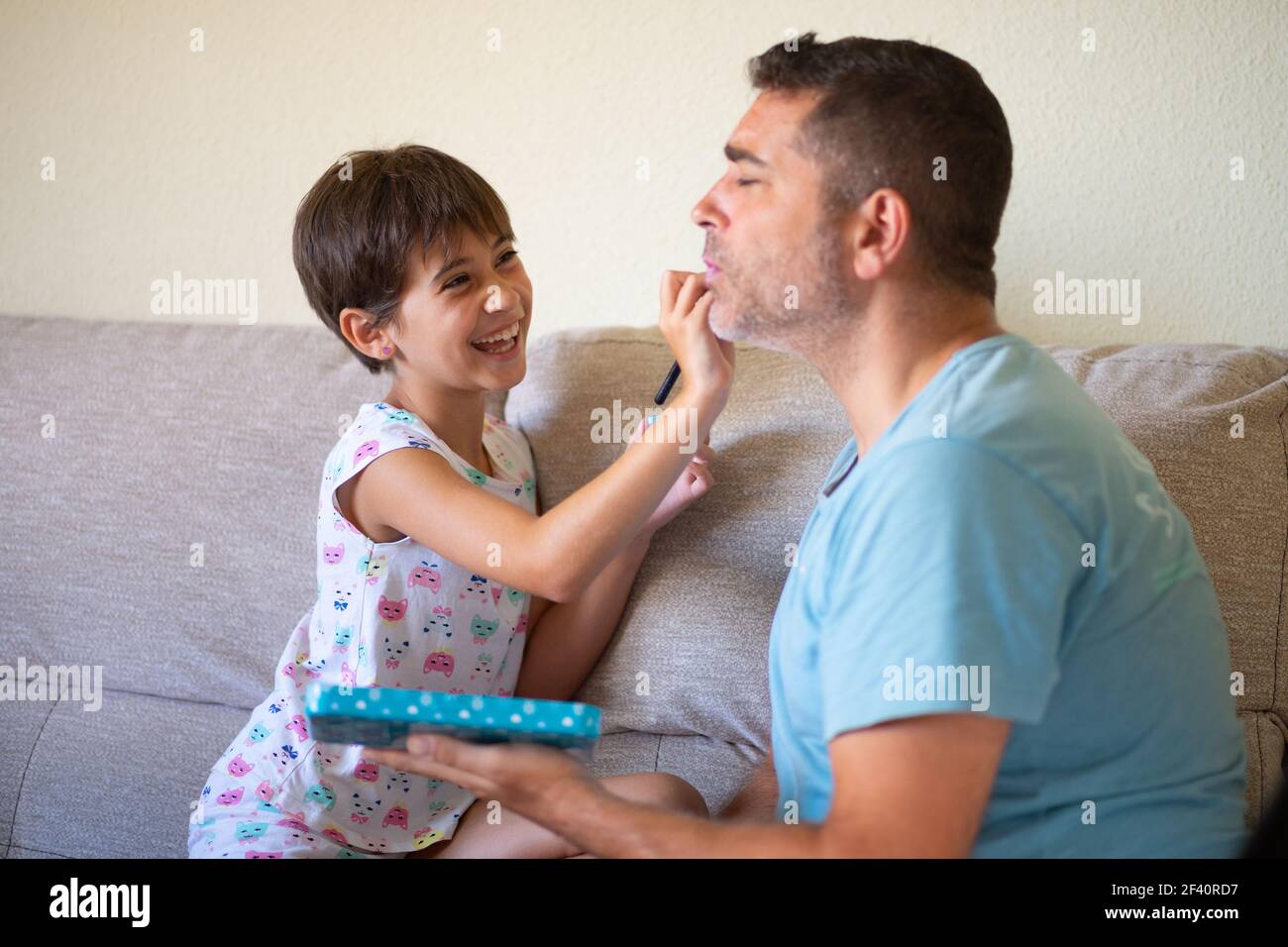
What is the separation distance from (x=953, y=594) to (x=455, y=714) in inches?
17.1

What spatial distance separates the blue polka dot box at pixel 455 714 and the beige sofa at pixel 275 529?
51 cm

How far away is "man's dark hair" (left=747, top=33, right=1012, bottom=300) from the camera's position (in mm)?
1146

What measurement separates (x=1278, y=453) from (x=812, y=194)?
0.72 meters

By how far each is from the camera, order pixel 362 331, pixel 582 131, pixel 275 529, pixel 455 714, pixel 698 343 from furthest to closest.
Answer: pixel 582 131 < pixel 275 529 < pixel 362 331 < pixel 698 343 < pixel 455 714

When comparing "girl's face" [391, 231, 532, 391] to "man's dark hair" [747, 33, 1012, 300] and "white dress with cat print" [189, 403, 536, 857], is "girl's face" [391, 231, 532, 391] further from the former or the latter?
"man's dark hair" [747, 33, 1012, 300]

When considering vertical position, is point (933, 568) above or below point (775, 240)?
below

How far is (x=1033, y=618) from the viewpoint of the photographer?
3.09 ft

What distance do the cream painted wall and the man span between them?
66 centimetres

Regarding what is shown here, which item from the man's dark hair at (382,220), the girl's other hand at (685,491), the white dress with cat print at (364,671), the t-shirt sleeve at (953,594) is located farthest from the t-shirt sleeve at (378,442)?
the t-shirt sleeve at (953,594)

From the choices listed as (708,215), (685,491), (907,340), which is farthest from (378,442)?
(907,340)

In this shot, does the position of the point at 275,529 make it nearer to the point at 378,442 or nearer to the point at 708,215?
the point at 378,442

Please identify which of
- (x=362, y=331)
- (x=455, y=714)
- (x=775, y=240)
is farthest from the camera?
(x=362, y=331)

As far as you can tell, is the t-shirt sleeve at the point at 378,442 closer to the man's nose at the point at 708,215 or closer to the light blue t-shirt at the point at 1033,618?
the man's nose at the point at 708,215

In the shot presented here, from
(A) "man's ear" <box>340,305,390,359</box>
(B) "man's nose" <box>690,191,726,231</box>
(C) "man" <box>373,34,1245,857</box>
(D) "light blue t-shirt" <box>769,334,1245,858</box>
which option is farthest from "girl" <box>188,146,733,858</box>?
(D) "light blue t-shirt" <box>769,334,1245,858</box>
